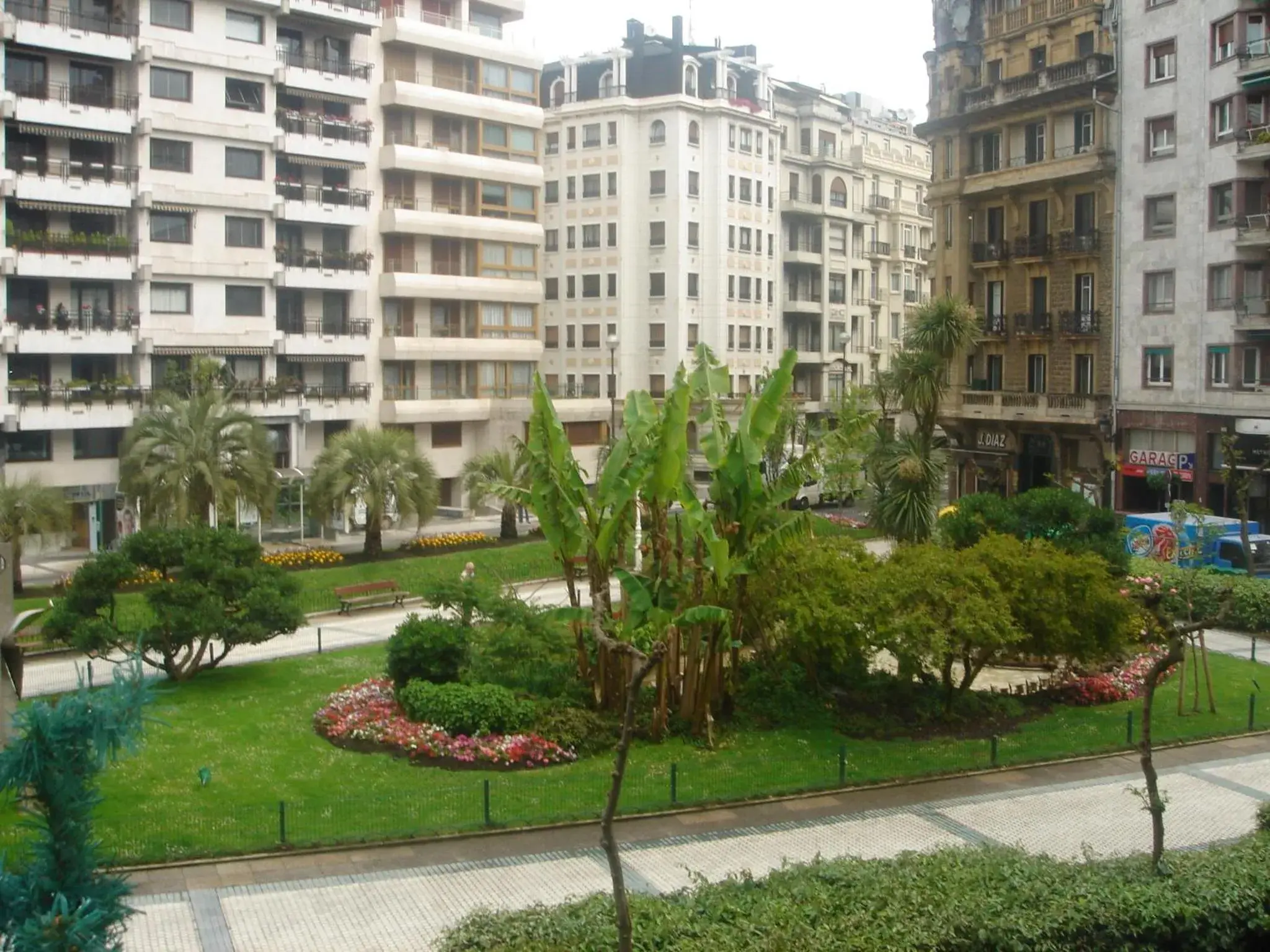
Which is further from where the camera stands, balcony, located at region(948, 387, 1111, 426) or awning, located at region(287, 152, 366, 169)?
awning, located at region(287, 152, 366, 169)

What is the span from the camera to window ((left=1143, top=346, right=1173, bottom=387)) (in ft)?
176

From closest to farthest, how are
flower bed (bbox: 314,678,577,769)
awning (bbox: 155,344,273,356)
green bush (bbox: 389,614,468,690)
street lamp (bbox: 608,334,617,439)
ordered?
flower bed (bbox: 314,678,577,769), green bush (bbox: 389,614,468,690), awning (bbox: 155,344,273,356), street lamp (bbox: 608,334,617,439)

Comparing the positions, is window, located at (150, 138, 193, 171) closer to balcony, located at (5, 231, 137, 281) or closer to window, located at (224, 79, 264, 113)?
window, located at (224, 79, 264, 113)

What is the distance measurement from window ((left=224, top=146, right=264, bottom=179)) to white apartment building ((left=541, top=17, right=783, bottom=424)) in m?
23.4

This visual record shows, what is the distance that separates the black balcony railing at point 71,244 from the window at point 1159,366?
128 ft

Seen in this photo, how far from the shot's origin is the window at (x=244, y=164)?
5575 centimetres

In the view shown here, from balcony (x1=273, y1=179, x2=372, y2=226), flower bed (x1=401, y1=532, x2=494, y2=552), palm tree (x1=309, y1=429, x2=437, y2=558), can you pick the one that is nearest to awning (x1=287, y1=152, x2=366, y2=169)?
balcony (x1=273, y1=179, x2=372, y2=226)

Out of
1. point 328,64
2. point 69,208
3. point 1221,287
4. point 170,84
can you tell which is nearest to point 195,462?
point 69,208

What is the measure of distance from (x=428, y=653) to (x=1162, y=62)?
41.2 m

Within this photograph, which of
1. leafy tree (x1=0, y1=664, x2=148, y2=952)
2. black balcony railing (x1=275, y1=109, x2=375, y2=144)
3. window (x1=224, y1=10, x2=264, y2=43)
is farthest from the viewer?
black balcony railing (x1=275, y1=109, x2=375, y2=144)

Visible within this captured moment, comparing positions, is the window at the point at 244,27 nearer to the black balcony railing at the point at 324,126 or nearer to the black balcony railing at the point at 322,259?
the black balcony railing at the point at 324,126

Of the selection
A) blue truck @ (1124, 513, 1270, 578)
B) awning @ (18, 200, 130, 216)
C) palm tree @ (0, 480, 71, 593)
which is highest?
awning @ (18, 200, 130, 216)

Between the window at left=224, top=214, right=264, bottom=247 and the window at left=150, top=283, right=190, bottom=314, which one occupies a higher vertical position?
the window at left=224, top=214, right=264, bottom=247

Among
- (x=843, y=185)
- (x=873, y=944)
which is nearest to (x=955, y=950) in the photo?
(x=873, y=944)
